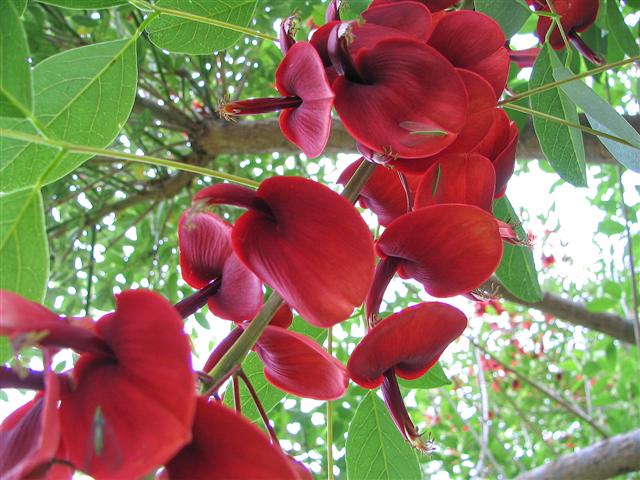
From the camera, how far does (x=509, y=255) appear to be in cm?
59

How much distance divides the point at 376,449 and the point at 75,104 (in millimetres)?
326

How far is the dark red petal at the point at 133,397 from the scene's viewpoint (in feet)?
0.68

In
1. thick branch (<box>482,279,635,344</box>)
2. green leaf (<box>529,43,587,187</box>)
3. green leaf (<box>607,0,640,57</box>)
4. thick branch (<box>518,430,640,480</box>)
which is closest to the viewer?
green leaf (<box>529,43,587,187</box>)

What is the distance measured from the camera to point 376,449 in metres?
0.48

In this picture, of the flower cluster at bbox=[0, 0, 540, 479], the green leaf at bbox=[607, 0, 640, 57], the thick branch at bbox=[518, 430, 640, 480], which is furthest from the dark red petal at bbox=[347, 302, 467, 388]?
the thick branch at bbox=[518, 430, 640, 480]

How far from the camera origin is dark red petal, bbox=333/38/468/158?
34cm

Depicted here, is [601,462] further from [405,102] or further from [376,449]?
[405,102]

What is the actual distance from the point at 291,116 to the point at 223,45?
175 mm

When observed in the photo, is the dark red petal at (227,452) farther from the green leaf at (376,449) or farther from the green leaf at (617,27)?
the green leaf at (617,27)

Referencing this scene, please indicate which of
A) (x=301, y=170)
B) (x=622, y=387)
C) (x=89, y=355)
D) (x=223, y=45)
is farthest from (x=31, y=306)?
(x=622, y=387)

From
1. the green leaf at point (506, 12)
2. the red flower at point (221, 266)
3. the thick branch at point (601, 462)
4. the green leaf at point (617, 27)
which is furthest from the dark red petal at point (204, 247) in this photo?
the thick branch at point (601, 462)

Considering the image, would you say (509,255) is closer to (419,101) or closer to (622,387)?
(419,101)

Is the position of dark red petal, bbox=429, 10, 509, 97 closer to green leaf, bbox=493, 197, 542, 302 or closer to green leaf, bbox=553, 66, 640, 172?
green leaf, bbox=553, 66, 640, 172

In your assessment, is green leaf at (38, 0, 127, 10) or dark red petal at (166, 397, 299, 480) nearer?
dark red petal at (166, 397, 299, 480)
